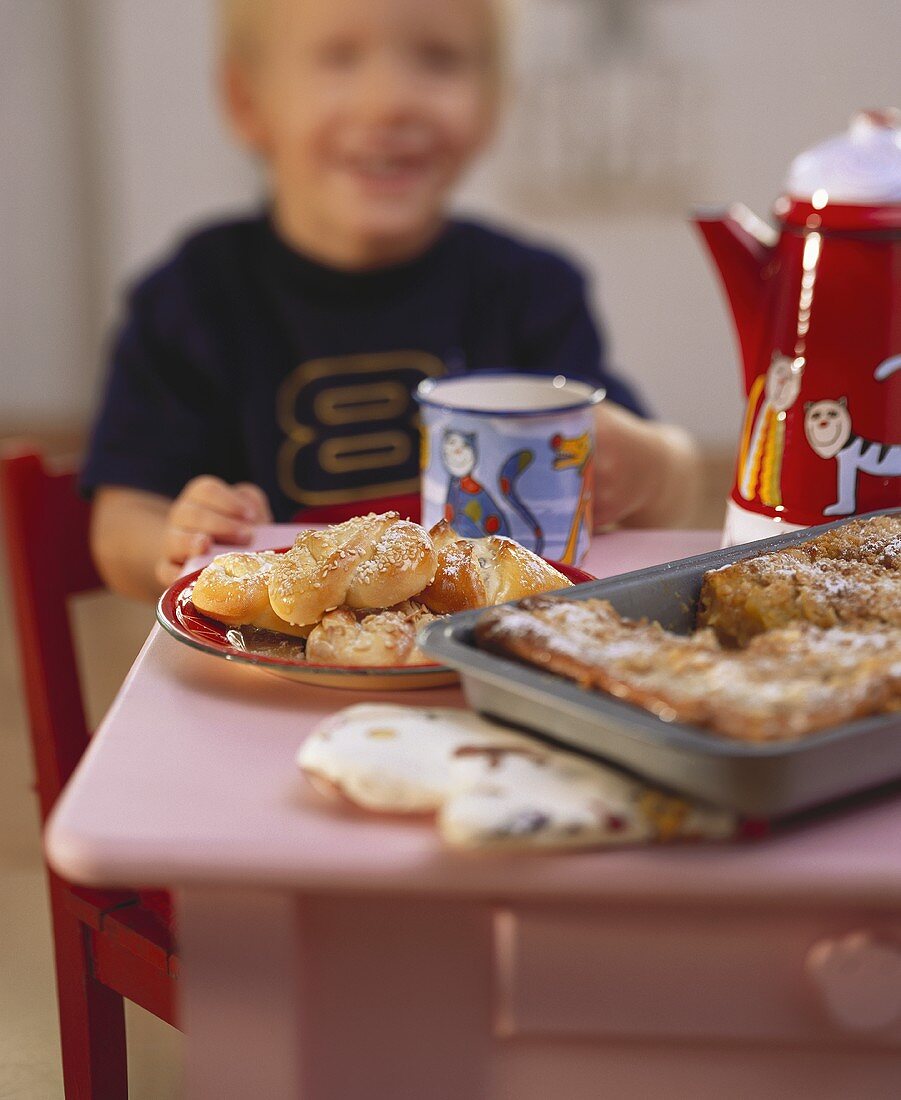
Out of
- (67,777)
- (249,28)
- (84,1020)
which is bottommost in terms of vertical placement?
(84,1020)

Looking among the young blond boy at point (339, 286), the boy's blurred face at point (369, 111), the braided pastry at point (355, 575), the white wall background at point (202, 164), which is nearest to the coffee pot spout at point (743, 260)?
the braided pastry at point (355, 575)

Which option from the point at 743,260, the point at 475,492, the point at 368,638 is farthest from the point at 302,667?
the point at 743,260

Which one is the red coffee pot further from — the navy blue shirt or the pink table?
the navy blue shirt

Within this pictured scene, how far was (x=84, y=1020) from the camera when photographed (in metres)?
0.87

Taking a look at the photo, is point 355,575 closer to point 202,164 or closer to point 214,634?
point 214,634

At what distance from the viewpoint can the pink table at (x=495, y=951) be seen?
44 cm

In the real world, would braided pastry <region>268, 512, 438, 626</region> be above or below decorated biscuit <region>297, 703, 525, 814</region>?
above

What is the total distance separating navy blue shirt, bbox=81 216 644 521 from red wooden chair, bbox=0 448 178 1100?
0.33 meters

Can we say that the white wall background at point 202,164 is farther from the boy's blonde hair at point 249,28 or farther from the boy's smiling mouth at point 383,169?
the boy's smiling mouth at point 383,169

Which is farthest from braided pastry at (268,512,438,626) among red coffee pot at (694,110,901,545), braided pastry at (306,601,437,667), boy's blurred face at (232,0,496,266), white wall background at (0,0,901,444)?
white wall background at (0,0,901,444)

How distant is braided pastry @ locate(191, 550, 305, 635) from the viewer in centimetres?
62

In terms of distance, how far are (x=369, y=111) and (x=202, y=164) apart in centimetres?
180

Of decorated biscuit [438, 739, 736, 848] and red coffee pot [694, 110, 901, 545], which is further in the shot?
red coffee pot [694, 110, 901, 545]

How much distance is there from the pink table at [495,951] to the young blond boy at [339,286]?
85 centimetres
